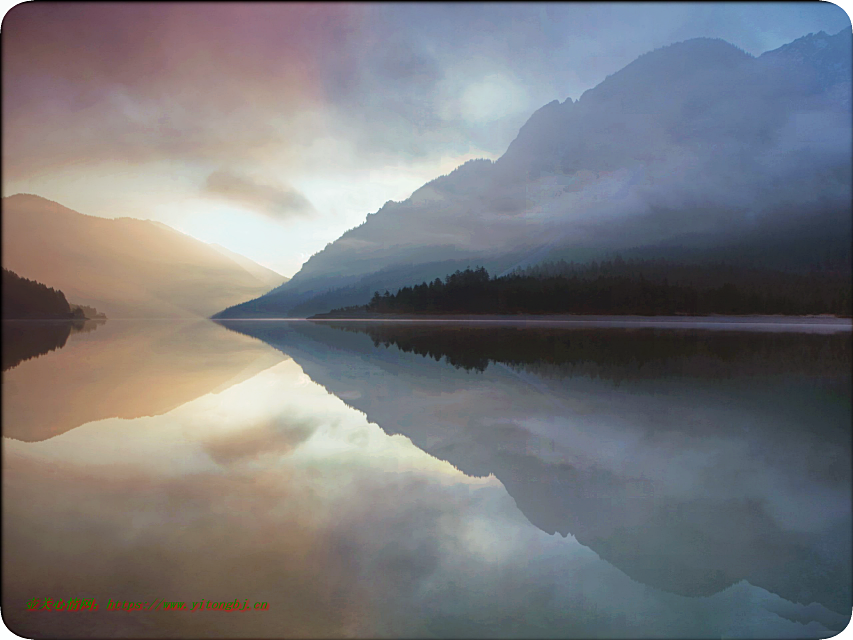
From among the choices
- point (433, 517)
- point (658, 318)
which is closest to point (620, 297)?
point (658, 318)

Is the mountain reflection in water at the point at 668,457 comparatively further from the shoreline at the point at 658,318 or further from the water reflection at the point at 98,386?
the shoreline at the point at 658,318

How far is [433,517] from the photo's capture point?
4.62 m

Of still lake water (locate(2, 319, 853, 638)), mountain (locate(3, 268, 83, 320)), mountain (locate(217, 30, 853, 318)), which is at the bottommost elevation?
still lake water (locate(2, 319, 853, 638))

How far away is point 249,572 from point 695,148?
24453 centimetres

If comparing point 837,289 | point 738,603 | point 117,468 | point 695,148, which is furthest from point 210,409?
point 695,148

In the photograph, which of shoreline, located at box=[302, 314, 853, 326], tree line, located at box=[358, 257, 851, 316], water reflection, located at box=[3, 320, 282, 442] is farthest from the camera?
tree line, located at box=[358, 257, 851, 316]

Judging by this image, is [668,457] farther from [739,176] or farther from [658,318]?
[739,176]

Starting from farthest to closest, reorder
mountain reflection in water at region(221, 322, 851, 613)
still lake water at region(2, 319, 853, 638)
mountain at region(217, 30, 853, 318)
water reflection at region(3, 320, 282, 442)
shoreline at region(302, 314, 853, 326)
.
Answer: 1. mountain at region(217, 30, 853, 318)
2. shoreline at region(302, 314, 853, 326)
3. water reflection at region(3, 320, 282, 442)
4. mountain reflection in water at region(221, 322, 851, 613)
5. still lake water at region(2, 319, 853, 638)

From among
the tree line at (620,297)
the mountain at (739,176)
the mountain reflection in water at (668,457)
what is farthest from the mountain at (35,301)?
the mountain at (739,176)

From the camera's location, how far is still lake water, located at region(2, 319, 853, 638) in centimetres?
346

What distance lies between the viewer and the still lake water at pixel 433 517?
11.3 ft

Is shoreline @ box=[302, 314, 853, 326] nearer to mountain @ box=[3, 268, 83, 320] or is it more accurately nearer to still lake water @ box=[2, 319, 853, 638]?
mountain @ box=[3, 268, 83, 320]

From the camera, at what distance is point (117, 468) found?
19.0 feet

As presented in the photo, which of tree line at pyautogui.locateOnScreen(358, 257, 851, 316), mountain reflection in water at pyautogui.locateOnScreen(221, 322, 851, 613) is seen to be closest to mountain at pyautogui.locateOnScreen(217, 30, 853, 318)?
tree line at pyautogui.locateOnScreen(358, 257, 851, 316)
